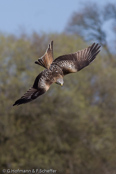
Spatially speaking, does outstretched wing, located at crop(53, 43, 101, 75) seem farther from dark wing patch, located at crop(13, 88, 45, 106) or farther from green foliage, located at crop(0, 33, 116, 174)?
green foliage, located at crop(0, 33, 116, 174)

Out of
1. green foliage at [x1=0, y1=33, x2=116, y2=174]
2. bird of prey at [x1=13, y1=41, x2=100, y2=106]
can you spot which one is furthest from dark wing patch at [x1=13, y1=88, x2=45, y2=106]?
green foliage at [x1=0, y1=33, x2=116, y2=174]

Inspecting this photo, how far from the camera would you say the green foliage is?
21859 millimetres

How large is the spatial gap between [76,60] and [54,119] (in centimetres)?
1476

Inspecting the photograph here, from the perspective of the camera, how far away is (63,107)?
75.5ft

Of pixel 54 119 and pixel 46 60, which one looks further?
pixel 54 119

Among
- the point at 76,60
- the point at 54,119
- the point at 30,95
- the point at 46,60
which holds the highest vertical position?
the point at 54,119

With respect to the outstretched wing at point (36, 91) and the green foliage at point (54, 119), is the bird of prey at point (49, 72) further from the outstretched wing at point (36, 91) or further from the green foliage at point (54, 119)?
the green foliage at point (54, 119)

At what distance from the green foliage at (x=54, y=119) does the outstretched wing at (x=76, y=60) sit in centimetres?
1347

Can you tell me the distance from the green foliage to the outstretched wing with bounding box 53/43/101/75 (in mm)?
13468

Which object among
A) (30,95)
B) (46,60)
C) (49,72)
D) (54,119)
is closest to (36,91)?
(30,95)

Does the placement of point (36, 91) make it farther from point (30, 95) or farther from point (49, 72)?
point (49, 72)

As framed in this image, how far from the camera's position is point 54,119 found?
22844 mm

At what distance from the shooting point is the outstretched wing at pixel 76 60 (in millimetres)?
7699

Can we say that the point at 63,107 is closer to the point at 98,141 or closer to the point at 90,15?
the point at 98,141
